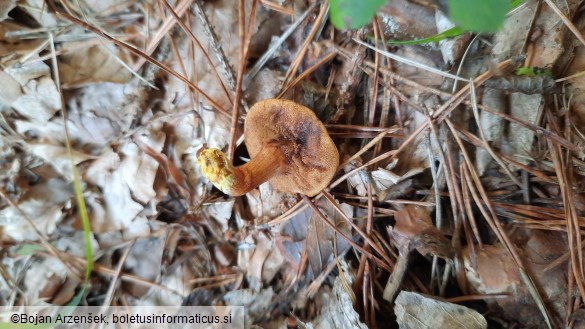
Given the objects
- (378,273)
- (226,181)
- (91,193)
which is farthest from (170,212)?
(378,273)

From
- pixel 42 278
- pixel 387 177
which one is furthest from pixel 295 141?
pixel 42 278

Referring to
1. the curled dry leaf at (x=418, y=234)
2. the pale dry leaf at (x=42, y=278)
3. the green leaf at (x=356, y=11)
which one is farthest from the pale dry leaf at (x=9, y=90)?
the curled dry leaf at (x=418, y=234)

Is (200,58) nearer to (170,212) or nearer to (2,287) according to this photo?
(170,212)

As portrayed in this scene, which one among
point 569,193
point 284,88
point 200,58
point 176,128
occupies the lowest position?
point 569,193

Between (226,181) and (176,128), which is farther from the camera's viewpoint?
(176,128)

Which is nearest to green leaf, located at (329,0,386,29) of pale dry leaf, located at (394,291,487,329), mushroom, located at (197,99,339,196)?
mushroom, located at (197,99,339,196)

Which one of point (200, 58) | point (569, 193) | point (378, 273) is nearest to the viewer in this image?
point (569, 193)

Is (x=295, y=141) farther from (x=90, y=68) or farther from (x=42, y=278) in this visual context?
(x=42, y=278)

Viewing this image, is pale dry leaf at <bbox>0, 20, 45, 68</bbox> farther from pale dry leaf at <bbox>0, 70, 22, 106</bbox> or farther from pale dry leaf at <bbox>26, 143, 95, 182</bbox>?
pale dry leaf at <bbox>26, 143, 95, 182</bbox>
